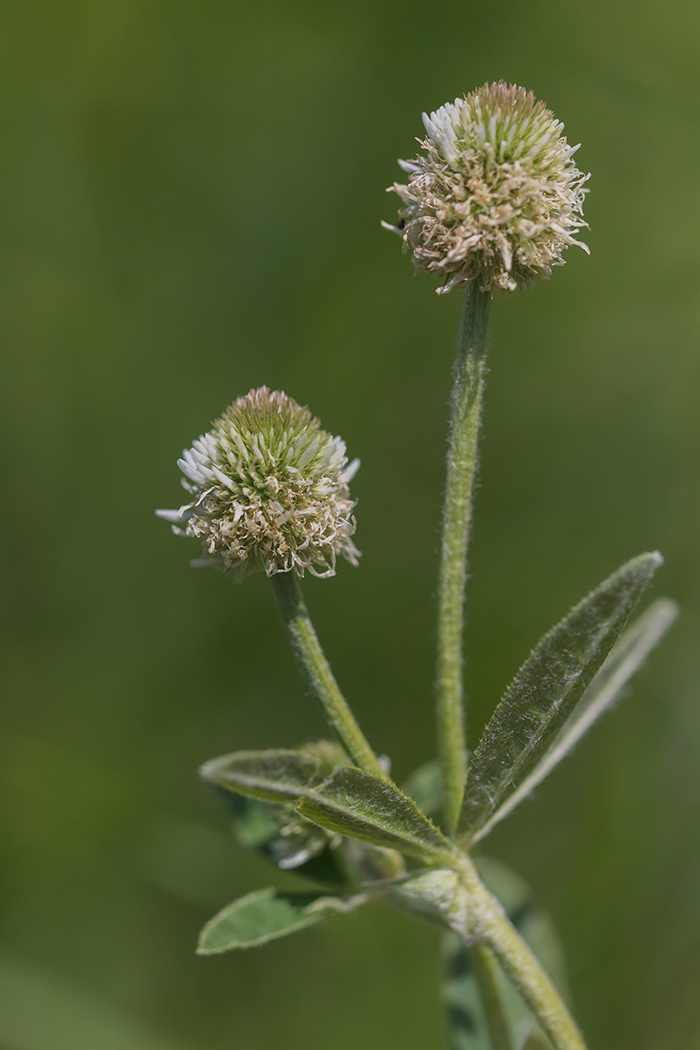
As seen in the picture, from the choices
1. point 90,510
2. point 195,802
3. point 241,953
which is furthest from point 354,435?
point 241,953

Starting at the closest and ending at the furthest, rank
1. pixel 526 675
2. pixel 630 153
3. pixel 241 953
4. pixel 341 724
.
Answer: pixel 526 675 → pixel 341 724 → pixel 241 953 → pixel 630 153

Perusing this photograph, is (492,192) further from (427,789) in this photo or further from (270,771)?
(427,789)

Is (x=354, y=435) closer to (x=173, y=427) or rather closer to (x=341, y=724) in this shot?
(x=173, y=427)

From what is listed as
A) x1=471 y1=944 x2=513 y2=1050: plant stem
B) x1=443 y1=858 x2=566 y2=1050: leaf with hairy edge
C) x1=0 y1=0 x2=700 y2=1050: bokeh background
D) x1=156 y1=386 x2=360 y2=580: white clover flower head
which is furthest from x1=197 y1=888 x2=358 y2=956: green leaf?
x1=0 y1=0 x2=700 y2=1050: bokeh background

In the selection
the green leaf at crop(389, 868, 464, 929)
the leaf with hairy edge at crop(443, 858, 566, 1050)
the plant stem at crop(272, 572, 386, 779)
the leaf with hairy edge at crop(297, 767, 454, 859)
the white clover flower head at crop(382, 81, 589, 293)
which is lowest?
the leaf with hairy edge at crop(443, 858, 566, 1050)

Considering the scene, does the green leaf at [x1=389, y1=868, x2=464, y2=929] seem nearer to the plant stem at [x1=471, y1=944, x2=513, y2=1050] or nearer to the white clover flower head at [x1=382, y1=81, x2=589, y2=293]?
the plant stem at [x1=471, y1=944, x2=513, y2=1050]

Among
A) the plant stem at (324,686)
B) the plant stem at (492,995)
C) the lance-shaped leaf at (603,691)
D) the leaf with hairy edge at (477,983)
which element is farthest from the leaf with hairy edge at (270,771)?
the leaf with hairy edge at (477,983)
